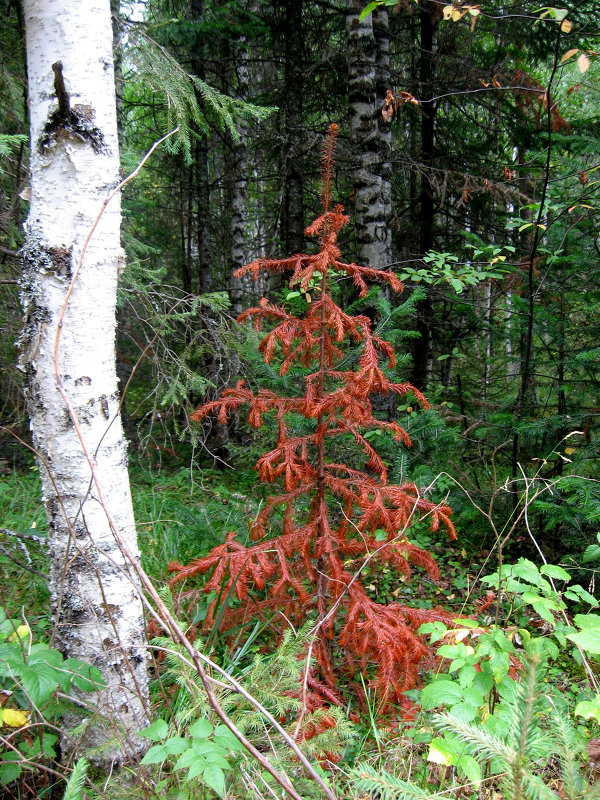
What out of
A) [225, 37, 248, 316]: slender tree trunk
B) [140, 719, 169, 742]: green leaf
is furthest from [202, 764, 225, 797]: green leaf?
[225, 37, 248, 316]: slender tree trunk

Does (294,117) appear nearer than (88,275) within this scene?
No

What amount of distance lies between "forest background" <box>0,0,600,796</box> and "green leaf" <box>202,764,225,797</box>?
1114 mm

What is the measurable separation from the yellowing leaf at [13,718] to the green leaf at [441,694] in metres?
1.42

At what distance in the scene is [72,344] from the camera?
6.32 feet

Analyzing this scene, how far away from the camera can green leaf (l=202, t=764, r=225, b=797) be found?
1.24 m

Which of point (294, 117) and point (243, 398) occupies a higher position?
point (294, 117)

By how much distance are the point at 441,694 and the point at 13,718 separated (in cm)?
150

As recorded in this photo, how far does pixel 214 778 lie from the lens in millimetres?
1265

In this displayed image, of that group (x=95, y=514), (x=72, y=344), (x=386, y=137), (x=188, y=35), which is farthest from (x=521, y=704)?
(x=188, y=35)

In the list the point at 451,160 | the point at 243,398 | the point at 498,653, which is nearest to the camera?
the point at 498,653

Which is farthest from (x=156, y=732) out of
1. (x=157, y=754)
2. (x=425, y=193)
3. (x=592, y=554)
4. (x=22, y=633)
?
(x=425, y=193)

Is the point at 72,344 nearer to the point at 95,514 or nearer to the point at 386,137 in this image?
the point at 95,514

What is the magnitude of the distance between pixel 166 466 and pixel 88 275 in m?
5.78

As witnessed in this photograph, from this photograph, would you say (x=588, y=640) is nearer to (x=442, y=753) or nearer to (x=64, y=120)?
(x=442, y=753)
